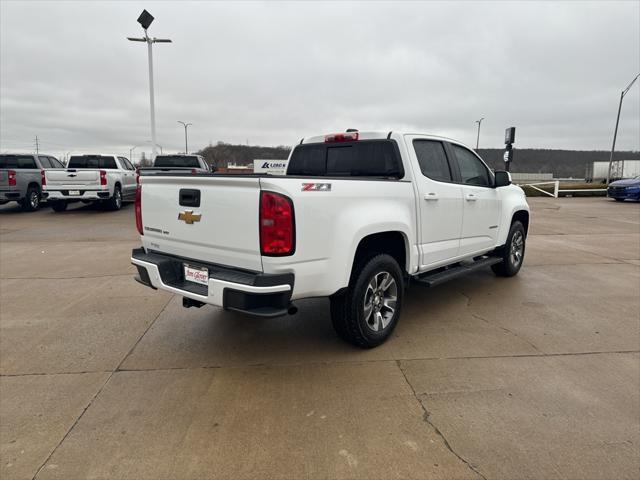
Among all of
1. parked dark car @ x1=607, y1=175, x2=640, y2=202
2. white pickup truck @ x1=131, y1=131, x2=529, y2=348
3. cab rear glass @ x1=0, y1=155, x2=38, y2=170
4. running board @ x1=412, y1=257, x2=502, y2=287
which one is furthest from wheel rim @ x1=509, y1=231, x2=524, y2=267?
parked dark car @ x1=607, y1=175, x2=640, y2=202

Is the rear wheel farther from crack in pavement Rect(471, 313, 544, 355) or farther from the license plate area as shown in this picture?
crack in pavement Rect(471, 313, 544, 355)

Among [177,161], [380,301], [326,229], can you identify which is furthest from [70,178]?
[326,229]

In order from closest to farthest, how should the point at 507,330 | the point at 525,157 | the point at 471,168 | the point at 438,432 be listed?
the point at 438,432
the point at 507,330
the point at 471,168
the point at 525,157

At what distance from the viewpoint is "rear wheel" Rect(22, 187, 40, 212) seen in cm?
1427

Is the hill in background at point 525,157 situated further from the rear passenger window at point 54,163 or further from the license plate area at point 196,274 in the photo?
the license plate area at point 196,274

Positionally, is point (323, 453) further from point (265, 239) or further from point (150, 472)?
point (265, 239)

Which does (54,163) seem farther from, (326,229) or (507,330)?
(507,330)

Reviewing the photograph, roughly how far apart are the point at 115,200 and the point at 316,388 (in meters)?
13.7

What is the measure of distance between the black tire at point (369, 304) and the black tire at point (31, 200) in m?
14.7

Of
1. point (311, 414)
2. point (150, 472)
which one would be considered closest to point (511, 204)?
point (311, 414)

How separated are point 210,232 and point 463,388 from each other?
2.26 meters

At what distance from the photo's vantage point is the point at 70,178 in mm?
13070

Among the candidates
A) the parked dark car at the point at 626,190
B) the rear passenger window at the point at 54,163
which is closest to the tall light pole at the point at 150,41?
the rear passenger window at the point at 54,163

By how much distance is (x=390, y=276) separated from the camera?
3.87m
